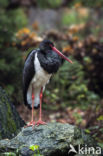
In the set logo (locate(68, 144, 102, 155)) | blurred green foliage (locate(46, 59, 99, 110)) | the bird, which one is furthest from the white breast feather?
blurred green foliage (locate(46, 59, 99, 110))

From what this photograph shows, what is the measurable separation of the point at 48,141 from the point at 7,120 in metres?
0.87

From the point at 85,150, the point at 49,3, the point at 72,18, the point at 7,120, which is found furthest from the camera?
the point at 49,3

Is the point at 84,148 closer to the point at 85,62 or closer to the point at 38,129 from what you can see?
the point at 38,129

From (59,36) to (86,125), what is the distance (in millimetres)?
3248

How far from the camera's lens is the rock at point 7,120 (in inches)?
154

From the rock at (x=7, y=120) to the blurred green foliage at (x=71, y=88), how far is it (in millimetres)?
2983

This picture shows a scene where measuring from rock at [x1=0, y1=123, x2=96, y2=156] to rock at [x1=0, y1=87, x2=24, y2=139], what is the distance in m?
0.31

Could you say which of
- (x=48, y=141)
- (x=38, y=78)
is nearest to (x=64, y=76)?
(x=38, y=78)

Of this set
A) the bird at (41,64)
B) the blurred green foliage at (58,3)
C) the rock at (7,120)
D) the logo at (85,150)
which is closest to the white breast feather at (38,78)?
the bird at (41,64)

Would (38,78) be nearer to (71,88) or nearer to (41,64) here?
(41,64)

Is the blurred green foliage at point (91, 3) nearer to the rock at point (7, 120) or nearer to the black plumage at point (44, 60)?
the black plumage at point (44, 60)

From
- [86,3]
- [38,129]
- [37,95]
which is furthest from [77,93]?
[86,3]

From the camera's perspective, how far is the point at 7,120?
405 cm

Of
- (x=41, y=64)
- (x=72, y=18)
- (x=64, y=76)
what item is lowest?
(x=64, y=76)
